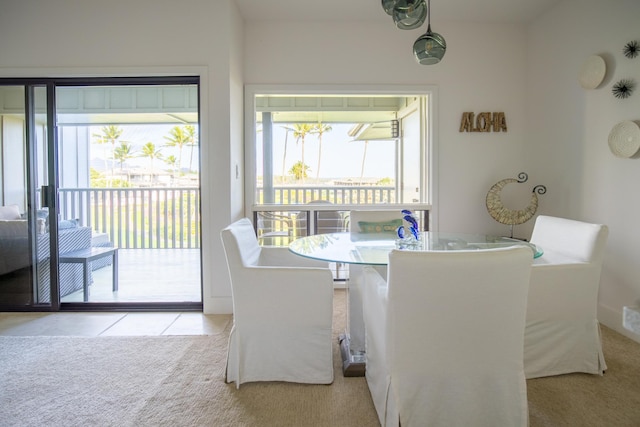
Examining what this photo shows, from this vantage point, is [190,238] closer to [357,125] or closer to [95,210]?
[95,210]

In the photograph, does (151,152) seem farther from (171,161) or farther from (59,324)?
(59,324)

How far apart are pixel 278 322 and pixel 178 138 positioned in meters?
2.80

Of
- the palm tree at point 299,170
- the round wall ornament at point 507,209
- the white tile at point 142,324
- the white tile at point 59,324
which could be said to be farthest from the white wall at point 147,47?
the round wall ornament at point 507,209

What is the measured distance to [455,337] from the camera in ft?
4.72

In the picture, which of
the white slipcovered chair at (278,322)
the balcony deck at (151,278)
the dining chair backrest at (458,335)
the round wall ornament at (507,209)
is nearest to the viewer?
the dining chair backrest at (458,335)

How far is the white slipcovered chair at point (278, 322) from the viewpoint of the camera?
1.96 m

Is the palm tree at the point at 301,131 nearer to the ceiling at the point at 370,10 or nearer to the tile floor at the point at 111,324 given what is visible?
the ceiling at the point at 370,10

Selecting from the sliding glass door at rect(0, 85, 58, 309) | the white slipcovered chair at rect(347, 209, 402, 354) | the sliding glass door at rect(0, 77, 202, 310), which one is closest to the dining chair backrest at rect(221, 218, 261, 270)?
the white slipcovered chair at rect(347, 209, 402, 354)

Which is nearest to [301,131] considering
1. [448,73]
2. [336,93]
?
[336,93]

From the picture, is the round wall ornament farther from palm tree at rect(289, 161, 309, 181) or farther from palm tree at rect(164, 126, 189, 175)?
palm tree at rect(164, 126, 189, 175)

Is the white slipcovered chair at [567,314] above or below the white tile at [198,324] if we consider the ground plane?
above

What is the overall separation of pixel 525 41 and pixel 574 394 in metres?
3.40

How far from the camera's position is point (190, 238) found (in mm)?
5711

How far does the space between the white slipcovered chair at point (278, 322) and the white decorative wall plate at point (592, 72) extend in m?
2.68
